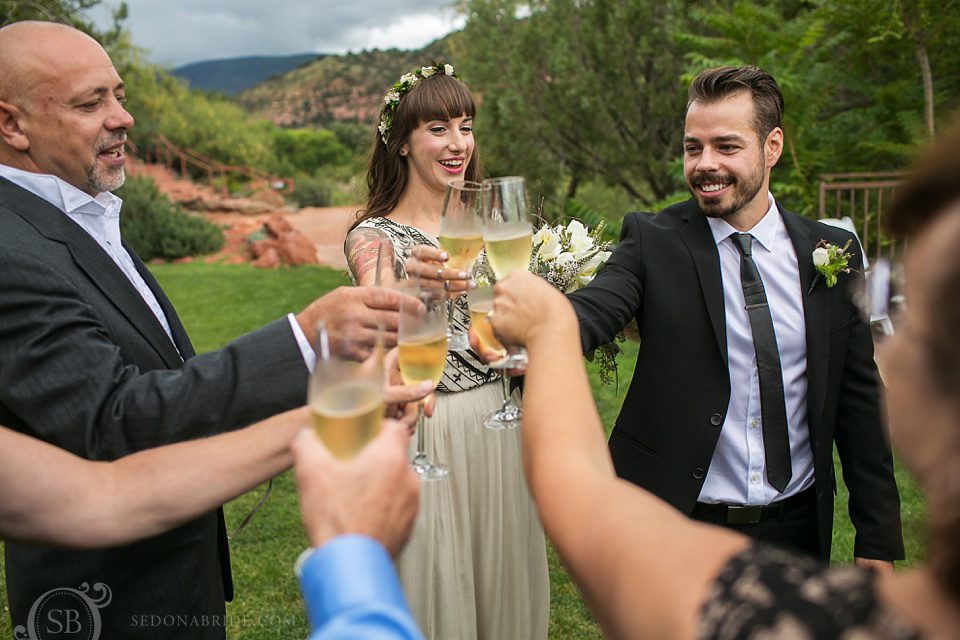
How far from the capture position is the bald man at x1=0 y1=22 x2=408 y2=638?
1.99 m

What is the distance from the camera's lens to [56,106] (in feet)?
8.09

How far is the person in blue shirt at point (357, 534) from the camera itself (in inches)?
46.9

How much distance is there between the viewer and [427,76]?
13.5ft

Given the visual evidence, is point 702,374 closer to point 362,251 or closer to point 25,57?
point 362,251

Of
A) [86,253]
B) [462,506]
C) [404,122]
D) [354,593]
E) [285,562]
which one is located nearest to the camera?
[354,593]

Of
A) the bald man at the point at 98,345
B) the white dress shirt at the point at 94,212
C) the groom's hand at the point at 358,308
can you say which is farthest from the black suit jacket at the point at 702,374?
the white dress shirt at the point at 94,212

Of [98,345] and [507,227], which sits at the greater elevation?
[507,227]

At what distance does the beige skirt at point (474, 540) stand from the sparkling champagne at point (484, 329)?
140cm

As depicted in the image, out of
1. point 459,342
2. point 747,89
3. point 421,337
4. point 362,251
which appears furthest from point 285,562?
point 747,89

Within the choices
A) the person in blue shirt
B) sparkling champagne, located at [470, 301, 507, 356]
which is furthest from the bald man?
the person in blue shirt

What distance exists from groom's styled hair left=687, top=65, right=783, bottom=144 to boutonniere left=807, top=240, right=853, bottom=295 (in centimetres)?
58

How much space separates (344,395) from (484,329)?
0.74 m

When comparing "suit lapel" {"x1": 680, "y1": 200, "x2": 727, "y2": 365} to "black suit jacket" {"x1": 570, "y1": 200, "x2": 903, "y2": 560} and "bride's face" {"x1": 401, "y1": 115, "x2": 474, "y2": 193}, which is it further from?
"bride's face" {"x1": 401, "y1": 115, "x2": 474, "y2": 193}

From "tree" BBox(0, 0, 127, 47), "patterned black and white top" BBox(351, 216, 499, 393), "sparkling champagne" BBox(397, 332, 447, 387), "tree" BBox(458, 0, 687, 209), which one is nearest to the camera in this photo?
"sparkling champagne" BBox(397, 332, 447, 387)
